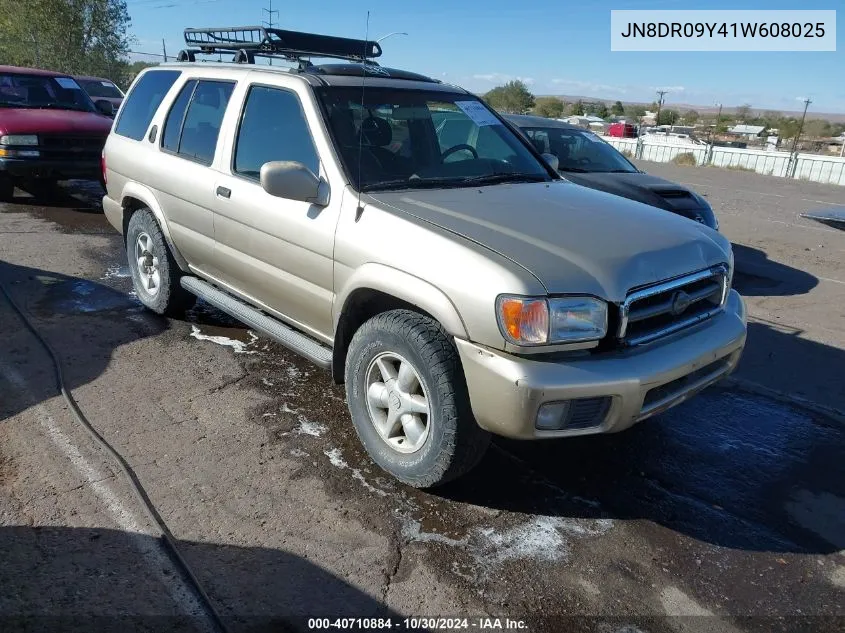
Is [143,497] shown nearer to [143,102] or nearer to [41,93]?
[143,102]

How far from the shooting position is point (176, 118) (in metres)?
4.83

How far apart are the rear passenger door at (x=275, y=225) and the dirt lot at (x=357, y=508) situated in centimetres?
64

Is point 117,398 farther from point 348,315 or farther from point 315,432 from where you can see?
point 348,315

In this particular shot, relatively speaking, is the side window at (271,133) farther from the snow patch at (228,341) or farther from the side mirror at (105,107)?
the side mirror at (105,107)

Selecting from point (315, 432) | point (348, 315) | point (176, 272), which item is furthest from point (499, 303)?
point (176, 272)

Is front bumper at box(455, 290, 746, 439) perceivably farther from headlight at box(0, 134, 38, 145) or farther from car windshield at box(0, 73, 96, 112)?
car windshield at box(0, 73, 96, 112)

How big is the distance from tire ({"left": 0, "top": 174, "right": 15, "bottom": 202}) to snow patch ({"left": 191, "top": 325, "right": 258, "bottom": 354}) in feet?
21.7

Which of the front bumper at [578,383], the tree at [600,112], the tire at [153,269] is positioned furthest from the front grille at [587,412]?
the tree at [600,112]

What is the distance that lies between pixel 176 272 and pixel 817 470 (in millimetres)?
4404

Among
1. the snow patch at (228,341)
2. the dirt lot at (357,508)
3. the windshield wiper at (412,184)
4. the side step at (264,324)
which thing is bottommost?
the dirt lot at (357,508)

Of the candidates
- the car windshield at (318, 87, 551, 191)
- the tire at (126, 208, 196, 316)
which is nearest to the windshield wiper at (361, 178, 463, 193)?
the car windshield at (318, 87, 551, 191)

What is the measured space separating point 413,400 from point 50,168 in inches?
326

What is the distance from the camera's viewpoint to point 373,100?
13.0 ft

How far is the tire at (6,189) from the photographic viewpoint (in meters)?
9.73
